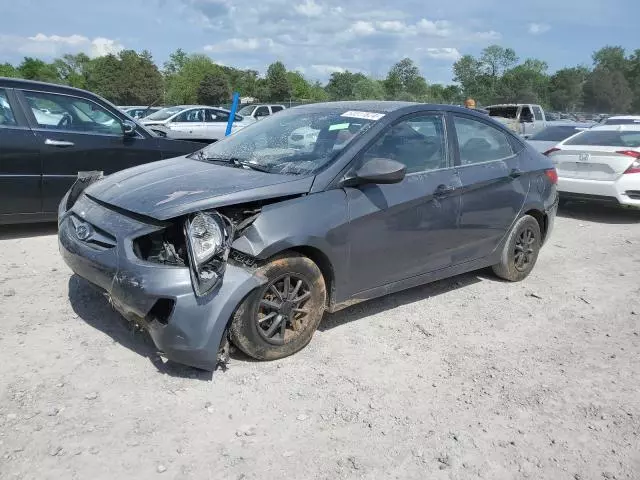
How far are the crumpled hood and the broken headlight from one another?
0.30 ft

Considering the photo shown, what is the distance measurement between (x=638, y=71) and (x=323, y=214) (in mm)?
95665

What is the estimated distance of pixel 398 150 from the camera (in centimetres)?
423

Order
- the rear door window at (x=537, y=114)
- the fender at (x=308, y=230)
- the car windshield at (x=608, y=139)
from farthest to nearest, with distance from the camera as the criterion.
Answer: the rear door window at (x=537, y=114)
the car windshield at (x=608, y=139)
the fender at (x=308, y=230)

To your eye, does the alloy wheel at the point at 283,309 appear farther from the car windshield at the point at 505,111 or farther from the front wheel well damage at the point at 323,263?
the car windshield at the point at 505,111

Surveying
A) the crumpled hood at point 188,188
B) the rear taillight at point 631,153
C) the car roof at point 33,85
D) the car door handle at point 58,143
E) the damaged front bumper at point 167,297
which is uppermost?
the car roof at point 33,85

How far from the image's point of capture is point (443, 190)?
4.41 m

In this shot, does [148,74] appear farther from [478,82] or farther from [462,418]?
[462,418]

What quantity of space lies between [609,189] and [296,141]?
6324 mm

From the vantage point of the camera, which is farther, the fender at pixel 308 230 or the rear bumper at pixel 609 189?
the rear bumper at pixel 609 189

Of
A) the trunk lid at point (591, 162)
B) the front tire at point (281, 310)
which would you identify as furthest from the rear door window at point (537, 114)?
the front tire at point (281, 310)

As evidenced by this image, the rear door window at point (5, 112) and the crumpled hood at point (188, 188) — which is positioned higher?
the rear door window at point (5, 112)

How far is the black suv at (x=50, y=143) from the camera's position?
5984 mm

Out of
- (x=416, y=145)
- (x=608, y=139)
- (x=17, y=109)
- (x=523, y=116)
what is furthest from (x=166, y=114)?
(x=416, y=145)

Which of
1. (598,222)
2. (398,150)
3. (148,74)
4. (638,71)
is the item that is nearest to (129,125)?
(398,150)
